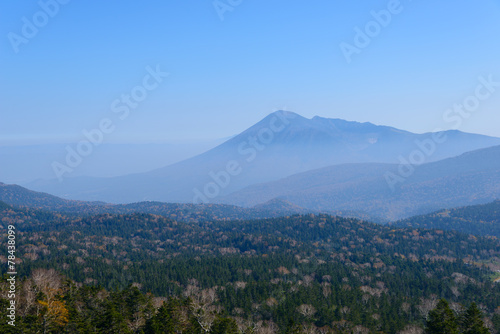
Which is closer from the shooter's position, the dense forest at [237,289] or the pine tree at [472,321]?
the pine tree at [472,321]

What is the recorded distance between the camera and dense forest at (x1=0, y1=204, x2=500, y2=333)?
209 ft

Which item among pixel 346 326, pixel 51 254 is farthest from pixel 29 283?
pixel 51 254

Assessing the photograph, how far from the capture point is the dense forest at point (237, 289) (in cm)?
6356

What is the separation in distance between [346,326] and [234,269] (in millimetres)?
56436

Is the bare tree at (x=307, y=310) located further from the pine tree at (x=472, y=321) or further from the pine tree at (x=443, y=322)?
the pine tree at (x=472, y=321)

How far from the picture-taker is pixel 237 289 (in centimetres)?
10925

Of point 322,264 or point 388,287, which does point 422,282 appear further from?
point 322,264

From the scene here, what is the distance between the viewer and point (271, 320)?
8675 centimetres

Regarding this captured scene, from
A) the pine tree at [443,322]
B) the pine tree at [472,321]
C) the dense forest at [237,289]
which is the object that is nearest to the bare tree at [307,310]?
the dense forest at [237,289]

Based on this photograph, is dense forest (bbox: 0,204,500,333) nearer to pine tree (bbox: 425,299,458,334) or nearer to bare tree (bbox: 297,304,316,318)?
bare tree (bbox: 297,304,316,318)

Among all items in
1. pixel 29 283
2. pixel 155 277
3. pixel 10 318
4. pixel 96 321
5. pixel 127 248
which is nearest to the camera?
pixel 10 318

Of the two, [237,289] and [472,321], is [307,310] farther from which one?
[472,321]

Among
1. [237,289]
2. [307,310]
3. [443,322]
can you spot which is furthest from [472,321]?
[237,289]

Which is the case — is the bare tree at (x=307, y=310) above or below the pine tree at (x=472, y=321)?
below
